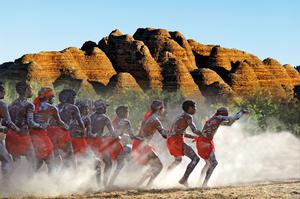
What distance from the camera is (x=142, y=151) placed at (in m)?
13.3

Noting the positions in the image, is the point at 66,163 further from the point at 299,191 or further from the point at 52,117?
the point at 299,191

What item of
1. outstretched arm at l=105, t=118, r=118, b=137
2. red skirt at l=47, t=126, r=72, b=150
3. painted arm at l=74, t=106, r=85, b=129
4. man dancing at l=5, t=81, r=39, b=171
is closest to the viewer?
man dancing at l=5, t=81, r=39, b=171

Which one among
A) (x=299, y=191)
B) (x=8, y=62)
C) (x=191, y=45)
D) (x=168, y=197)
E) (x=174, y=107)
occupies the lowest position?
(x=168, y=197)

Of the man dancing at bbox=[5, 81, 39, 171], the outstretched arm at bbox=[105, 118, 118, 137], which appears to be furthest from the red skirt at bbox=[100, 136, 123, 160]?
the man dancing at bbox=[5, 81, 39, 171]

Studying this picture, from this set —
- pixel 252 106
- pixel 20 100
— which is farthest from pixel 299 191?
pixel 252 106

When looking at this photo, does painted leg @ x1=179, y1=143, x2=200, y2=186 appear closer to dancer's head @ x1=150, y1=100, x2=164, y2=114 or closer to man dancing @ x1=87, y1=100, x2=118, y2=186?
dancer's head @ x1=150, y1=100, x2=164, y2=114

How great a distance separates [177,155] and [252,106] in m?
24.0

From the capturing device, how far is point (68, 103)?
12.9 m

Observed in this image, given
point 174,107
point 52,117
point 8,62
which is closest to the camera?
point 52,117

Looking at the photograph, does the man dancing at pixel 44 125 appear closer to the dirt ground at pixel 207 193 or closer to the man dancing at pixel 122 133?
the dirt ground at pixel 207 193

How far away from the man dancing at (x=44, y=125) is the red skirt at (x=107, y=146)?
105cm

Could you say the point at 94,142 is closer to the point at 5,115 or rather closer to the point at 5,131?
the point at 5,131

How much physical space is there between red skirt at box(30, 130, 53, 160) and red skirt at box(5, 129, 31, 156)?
5.4 inches

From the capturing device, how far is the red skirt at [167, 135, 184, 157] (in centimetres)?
1334
